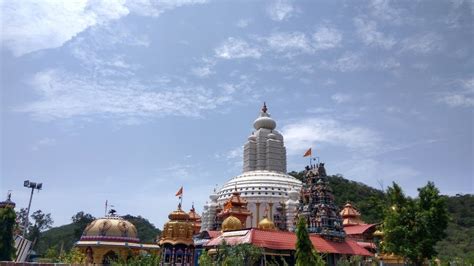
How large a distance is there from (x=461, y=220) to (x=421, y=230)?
7668 centimetres

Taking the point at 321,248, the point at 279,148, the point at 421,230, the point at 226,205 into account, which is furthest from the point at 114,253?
the point at 279,148

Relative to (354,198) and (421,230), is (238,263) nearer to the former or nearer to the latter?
(421,230)

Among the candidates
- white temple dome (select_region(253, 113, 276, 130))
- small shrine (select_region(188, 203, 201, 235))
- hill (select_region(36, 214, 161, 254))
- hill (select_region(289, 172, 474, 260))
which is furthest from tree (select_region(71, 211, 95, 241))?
hill (select_region(289, 172, 474, 260))

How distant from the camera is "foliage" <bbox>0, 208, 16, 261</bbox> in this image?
49312mm

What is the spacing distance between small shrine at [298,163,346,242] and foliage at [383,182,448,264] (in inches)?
380

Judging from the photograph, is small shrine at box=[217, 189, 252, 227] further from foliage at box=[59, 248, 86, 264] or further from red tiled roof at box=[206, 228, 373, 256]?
foliage at box=[59, 248, 86, 264]

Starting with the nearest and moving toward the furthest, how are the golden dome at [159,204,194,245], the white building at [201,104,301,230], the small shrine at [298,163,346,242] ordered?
the golden dome at [159,204,194,245] < the small shrine at [298,163,346,242] < the white building at [201,104,301,230]

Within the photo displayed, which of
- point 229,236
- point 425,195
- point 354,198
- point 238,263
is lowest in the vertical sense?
point 238,263

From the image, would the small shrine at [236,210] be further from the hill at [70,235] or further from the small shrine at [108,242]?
the hill at [70,235]

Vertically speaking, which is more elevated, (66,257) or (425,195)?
(425,195)

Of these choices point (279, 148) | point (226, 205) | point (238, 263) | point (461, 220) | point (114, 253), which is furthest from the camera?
point (461, 220)

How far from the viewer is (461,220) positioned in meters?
106

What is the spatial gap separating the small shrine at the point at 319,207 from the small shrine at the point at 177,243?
16.4 metres

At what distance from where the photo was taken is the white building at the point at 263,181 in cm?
6944
